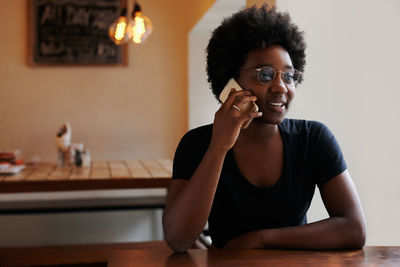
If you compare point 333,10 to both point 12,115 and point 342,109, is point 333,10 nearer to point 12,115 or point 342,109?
point 342,109

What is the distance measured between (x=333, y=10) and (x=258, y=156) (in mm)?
898

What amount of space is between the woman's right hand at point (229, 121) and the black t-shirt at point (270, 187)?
0.12 metres

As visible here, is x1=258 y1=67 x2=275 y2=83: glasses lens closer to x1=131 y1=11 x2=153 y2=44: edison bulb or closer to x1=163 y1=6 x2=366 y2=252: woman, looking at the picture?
x1=163 y1=6 x2=366 y2=252: woman

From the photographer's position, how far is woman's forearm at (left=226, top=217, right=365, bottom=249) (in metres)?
1.19

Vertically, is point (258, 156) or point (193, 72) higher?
point (193, 72)

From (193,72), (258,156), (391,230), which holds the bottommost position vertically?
(391,230)

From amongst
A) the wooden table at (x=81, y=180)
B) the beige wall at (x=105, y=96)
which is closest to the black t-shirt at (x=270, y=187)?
the wooden table at (x=81, y=180)

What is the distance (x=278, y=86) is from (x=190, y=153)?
1.04 feet

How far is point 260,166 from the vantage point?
4.53ft

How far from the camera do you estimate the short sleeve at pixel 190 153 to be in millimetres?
1353

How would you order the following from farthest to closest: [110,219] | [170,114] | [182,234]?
[170,114] < [110,219] < [182,234]

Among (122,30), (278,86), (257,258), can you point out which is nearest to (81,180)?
(122,30)

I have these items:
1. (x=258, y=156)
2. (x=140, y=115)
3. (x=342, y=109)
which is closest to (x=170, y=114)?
(x=140, y=115)

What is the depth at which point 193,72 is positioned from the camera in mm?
4348
